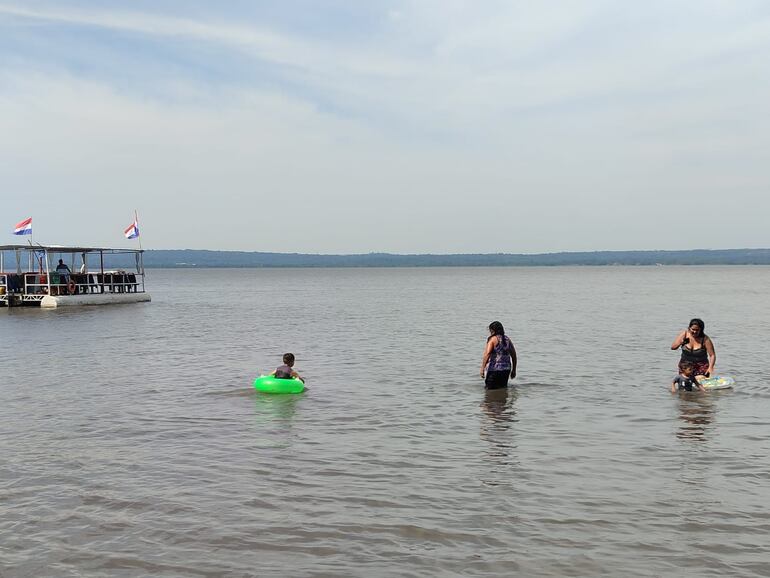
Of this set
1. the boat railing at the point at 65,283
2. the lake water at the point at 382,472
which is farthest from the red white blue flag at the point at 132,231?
the lake water at the point at 382,472

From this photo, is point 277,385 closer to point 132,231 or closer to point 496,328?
point 496,328

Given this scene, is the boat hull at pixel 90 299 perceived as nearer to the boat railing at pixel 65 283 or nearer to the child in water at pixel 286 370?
the boat railing at pixel 65 283

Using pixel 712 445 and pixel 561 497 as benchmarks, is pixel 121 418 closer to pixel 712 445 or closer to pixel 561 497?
pixel 561 497

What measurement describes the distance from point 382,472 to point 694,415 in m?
7.23

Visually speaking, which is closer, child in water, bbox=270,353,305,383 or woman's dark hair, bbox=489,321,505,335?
woman's dark hair, bbox=489,321,505,335

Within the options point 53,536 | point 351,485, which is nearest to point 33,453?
point 53,536

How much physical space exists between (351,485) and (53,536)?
144 inches

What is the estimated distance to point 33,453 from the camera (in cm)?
1170

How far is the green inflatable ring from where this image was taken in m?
17.0

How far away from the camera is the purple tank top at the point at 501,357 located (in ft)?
55.5

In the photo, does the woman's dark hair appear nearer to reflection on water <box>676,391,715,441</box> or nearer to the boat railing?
reflection on water <box>676,391,715,441</box>

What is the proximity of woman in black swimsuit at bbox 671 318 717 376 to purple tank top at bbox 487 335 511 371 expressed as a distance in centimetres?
363

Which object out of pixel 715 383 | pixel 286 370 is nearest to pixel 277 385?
pixel 286 370

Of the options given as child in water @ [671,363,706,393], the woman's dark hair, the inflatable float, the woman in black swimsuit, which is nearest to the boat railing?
the woman's dark hair
